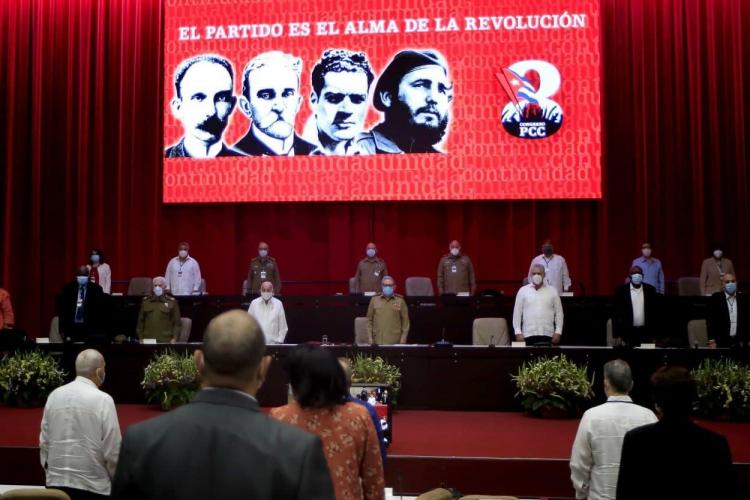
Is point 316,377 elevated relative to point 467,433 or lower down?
elevated

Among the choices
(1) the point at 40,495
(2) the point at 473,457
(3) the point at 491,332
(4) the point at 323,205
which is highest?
(4) the point at 323,205

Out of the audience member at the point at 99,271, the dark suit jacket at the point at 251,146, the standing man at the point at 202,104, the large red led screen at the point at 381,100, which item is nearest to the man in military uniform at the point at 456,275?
the large red led screen at the point at 381,100

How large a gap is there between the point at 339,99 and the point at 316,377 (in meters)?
10.5

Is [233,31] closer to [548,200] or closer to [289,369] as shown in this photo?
[548,200]

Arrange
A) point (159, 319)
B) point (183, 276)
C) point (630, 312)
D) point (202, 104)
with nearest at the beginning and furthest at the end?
point (630, 312) → point (159, 319) → point (183, 276) → point (202, 104)

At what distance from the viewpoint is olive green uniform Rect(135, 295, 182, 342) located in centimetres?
1005

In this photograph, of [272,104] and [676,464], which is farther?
[272,104]

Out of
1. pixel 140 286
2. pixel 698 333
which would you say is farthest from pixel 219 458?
pixel 140 286

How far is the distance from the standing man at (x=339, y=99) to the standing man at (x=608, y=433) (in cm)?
923

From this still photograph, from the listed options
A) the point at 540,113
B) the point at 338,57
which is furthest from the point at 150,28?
the point at 540,113

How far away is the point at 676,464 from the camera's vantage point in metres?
2.52

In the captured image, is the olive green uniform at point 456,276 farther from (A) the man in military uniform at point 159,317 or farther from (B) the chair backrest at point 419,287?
(A) the man in military uniform at point 159,317

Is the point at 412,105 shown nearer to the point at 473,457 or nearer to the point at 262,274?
the point at 262,274

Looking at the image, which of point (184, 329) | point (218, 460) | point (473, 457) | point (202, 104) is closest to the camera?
point (218, 460)
